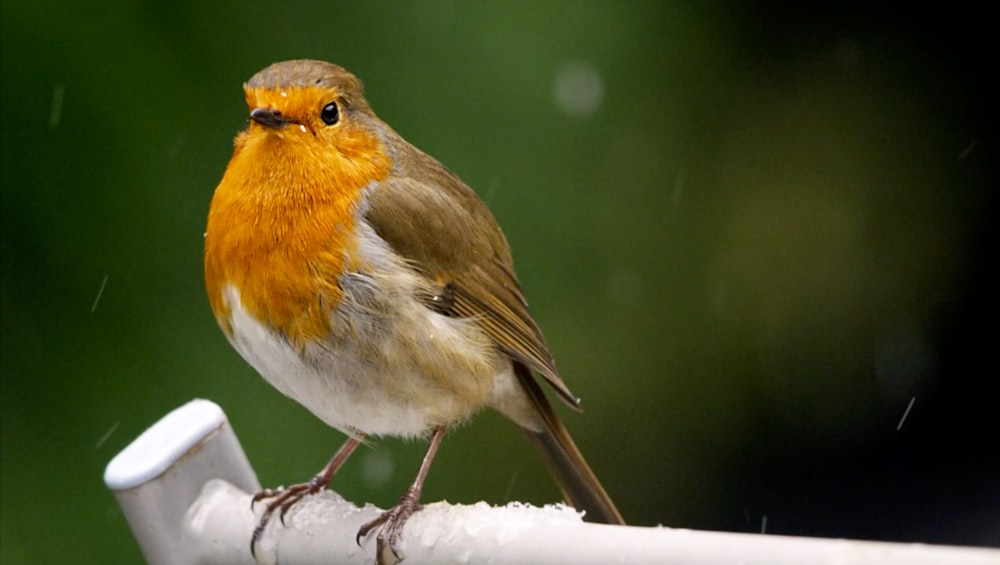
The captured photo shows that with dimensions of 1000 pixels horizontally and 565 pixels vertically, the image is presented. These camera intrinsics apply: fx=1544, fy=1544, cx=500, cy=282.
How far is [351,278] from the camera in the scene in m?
2.40

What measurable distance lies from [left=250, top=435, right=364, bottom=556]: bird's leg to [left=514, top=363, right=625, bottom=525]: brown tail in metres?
0.33

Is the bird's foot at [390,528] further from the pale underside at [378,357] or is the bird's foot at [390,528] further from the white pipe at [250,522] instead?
the pale underside at [378,357]

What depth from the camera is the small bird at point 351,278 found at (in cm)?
237

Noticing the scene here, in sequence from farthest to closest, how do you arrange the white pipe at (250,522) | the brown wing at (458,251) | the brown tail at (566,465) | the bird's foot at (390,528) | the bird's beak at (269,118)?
the brown tail at (566,465)
the brown wing at (458,251)
the bird's beak at (269,118)
the bird's foot at (390,528)
the white pipe at (250,522)

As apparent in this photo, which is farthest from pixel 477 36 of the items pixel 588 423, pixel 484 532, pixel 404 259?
pixel 484 532

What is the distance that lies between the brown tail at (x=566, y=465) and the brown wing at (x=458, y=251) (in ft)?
0.33

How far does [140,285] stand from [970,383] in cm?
183

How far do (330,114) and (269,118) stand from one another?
135 mm

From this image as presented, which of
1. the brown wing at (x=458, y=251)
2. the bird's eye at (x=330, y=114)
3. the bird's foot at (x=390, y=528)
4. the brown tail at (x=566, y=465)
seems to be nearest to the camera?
the bird's foot at (x=390, y=528)

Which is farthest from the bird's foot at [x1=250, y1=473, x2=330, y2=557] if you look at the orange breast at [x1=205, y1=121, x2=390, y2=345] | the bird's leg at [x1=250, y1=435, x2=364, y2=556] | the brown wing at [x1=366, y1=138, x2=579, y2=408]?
the brown wing at [x1=366, y1=138, x2=579, y2=408]

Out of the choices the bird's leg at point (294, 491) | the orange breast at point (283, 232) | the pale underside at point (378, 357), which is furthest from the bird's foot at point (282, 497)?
the orange breast at point (283, 232)

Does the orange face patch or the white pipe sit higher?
the orange face patch

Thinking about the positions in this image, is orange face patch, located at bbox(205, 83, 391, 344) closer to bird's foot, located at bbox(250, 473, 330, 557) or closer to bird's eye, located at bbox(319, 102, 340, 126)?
bird's eye, located at bbox(319, 102, 340, 126)

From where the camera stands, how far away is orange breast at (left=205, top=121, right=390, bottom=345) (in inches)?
92.9
